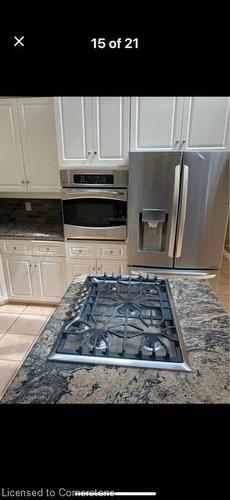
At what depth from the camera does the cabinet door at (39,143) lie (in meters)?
2.23

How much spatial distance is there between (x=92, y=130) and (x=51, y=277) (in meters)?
1.36

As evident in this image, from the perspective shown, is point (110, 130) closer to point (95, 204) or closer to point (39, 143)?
point (95, 204)

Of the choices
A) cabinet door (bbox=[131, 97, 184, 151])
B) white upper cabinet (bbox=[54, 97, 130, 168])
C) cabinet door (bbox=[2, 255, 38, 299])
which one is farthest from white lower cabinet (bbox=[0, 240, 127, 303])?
cabinet door (bbox=[131, 97, 184, 151])

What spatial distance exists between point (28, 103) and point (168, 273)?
185 centimetres

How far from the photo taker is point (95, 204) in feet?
7.26

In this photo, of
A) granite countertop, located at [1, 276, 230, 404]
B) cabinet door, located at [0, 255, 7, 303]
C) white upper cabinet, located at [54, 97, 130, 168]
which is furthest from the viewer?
cabinet door, located at [0, 255, 7, 303]

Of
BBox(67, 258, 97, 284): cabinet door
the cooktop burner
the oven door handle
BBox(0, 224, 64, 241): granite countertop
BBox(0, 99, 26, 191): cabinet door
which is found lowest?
BBox(67, 258, 97, 284): cabinet door

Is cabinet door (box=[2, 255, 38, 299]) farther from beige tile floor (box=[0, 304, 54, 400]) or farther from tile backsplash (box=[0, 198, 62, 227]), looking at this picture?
tile backsplash (box=[0, 198, 62, 227])

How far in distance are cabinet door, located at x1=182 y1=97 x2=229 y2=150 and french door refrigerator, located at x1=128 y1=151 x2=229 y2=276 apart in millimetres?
138

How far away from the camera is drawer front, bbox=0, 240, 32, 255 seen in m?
2.45
